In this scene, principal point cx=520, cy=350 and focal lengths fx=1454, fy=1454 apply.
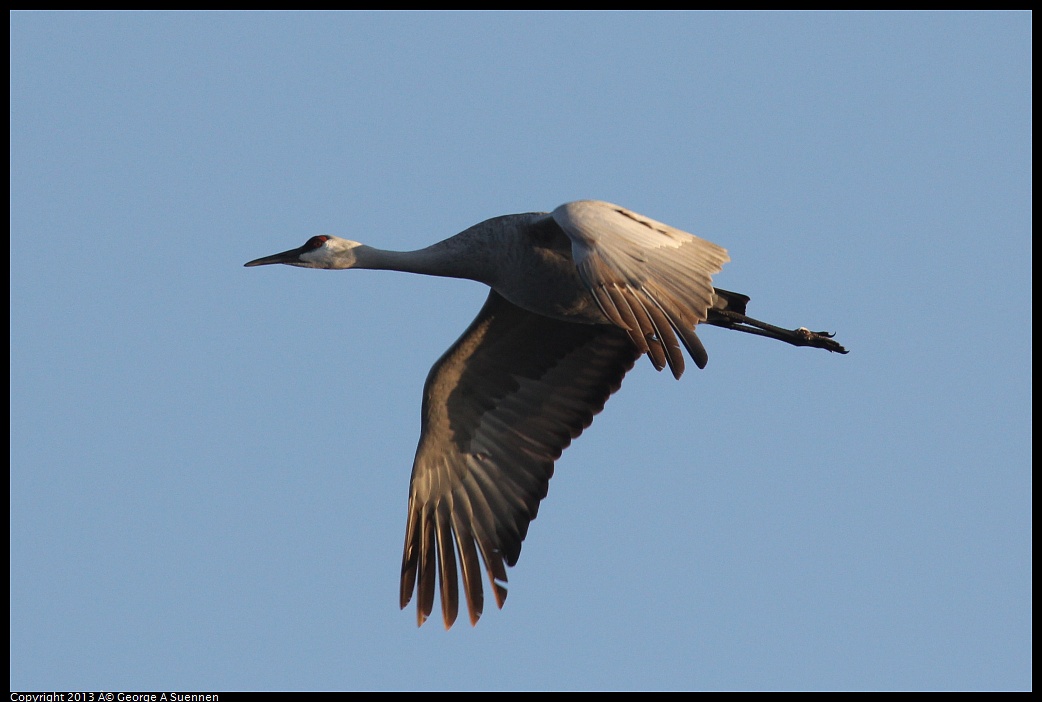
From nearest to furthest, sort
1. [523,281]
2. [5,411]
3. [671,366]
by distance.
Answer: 1. [671,366]
2. [523,281]
3. [5,411]

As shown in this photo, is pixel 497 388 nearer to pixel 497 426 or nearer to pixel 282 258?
pixel 497 426

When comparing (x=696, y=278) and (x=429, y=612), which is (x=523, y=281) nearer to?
(x=696, y=278)

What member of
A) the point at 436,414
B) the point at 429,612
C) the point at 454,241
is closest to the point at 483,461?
the point at 436,414

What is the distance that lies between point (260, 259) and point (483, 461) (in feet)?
8.09

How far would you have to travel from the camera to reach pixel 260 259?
1117cm

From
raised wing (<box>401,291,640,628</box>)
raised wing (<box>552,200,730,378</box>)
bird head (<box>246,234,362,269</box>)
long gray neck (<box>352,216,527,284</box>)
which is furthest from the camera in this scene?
raised wing (<box>401,291,640,628</box>)

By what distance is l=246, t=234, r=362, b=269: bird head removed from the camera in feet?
36.4

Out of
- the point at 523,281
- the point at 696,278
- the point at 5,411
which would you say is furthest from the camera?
the point at 5,411

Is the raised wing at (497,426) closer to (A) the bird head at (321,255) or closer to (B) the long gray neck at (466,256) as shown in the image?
(B) the long gray neck at (466,256)

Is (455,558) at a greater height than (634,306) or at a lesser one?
lesser

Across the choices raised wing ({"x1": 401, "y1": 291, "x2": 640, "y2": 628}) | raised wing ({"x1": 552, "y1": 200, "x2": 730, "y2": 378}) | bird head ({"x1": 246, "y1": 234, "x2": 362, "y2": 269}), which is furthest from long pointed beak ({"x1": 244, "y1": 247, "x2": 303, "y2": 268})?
raised wing ({"x1": 552, "y1": 200, "x2": 730, "y2": 378})

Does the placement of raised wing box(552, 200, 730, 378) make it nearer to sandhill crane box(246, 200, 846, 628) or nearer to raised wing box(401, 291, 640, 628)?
sandhill crane box(246, 200, 846, 628)

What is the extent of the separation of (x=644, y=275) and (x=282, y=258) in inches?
130

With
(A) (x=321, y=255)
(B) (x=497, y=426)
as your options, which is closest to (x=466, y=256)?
(A) (x=321, y=255)
